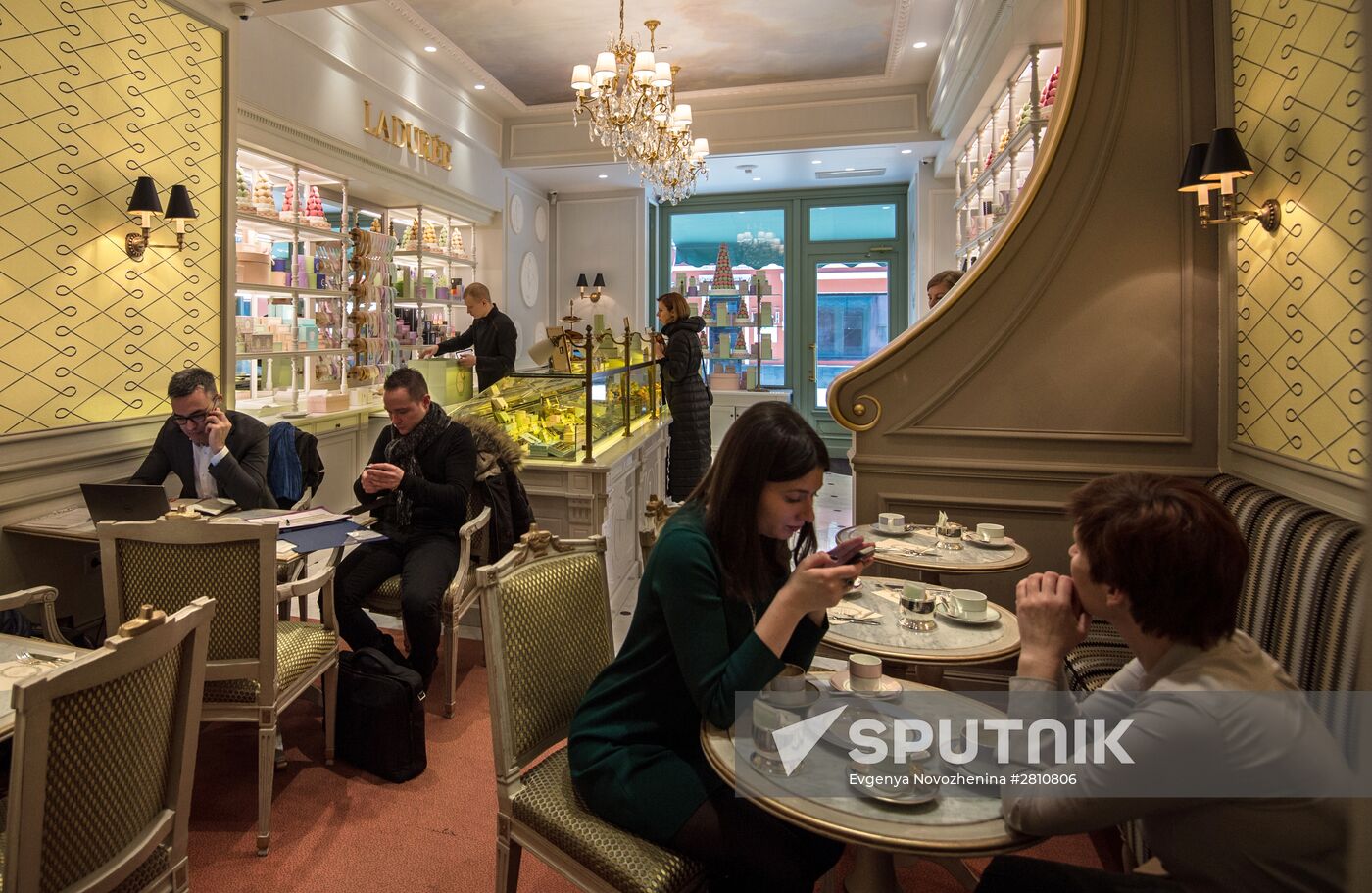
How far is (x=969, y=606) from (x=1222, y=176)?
1747 millimetres

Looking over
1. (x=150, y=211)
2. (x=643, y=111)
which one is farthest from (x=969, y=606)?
(x=643, y=111)

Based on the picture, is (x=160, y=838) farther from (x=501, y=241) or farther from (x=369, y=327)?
(x=501, y=241)

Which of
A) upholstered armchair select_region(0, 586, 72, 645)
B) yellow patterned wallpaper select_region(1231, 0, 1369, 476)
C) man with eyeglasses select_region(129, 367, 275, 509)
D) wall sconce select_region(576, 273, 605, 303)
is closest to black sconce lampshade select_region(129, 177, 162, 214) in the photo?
man with eyeglasses select_region(129, 367, 275, 509)

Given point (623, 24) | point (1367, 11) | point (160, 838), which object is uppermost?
point (623, 24)

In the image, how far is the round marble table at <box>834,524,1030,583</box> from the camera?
99.8 inches

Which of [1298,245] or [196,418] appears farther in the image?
[196,418]

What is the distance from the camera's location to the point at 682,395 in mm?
5863

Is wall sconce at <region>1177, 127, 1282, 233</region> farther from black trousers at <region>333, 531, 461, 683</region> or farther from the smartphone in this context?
black trousers at <region>333, 531, 461, 683</region>

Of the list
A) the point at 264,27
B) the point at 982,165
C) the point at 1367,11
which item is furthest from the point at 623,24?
the point at 1367,11

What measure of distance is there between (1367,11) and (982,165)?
6.29m

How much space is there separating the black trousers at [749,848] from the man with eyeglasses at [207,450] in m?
2.60

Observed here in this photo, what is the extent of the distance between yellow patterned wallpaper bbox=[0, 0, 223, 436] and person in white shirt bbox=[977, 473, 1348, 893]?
3730 millimetres

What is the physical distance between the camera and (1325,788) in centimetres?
107

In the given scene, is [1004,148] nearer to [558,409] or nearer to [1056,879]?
[558,409]
